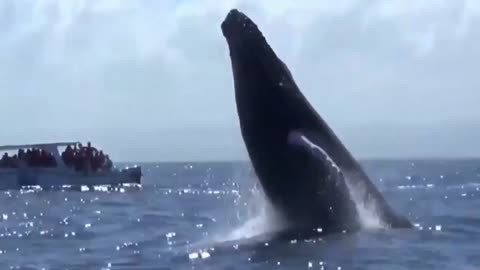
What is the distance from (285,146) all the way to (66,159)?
61.0 meters

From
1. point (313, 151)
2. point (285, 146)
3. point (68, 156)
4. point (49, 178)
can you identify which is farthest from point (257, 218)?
point (68, 156)

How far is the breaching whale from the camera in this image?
48.3 ft

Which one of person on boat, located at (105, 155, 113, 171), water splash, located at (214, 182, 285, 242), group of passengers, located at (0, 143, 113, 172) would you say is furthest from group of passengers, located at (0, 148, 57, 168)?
water splash, located at (214, 182, 285, 242)

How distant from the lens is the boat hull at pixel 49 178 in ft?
236

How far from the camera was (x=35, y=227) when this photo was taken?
29812mm

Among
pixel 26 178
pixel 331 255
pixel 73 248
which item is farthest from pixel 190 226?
pixel 26 178

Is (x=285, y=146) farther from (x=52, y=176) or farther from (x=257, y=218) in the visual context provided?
(x=52, y=176)

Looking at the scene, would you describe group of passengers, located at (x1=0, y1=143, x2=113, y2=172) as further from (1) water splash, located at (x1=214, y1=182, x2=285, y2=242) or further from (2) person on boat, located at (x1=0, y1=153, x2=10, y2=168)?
(1) water splash, located at (x1=214, y1=182, x2=285, y2=242)

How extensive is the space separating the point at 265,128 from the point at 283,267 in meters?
2.09

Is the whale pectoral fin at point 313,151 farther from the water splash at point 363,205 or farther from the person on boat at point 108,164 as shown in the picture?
the person on boat at point 108,164

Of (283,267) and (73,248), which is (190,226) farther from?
(283,267)

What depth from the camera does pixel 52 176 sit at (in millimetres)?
72250

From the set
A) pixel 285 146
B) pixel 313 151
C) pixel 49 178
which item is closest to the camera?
pixel 313 151

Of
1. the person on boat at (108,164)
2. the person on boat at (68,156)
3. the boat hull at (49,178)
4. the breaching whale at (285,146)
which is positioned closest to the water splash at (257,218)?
the breaching whale at (285,146)
